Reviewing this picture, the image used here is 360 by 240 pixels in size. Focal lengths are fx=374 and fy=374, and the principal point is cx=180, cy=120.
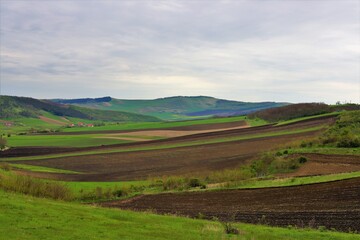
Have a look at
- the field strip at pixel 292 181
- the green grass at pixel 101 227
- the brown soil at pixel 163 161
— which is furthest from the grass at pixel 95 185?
the green grass at pixel 101 227

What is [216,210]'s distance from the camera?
3597 centimetres

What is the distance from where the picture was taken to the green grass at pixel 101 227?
62.4 feet

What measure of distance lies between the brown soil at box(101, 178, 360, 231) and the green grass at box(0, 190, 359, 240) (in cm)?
495

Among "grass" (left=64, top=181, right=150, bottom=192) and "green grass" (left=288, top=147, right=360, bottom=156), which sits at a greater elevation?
"green grass" (left=288, top=147, right=360, bottom=156)

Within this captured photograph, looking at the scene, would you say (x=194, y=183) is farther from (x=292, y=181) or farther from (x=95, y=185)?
(x=95, y=185)

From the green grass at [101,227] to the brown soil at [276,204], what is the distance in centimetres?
495

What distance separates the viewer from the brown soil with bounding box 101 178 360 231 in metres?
29.6

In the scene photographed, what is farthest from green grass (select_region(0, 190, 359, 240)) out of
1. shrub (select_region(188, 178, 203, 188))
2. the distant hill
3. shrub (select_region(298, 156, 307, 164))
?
the distant hill

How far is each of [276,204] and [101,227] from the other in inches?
790

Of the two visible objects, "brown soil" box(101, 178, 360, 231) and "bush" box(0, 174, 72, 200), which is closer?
"brown soil" box(101, 178, 360, 231)

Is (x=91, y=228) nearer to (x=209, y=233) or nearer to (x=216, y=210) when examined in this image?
(x=209, y=233)

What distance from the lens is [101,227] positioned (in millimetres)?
21344

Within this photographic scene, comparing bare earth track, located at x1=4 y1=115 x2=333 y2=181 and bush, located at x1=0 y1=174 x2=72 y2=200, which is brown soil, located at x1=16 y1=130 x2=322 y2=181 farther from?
bush, located at x1=0 y1=174 x2=72 y2=200

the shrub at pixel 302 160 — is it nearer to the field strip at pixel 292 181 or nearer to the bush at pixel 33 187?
the field strip at pixel 292 181
